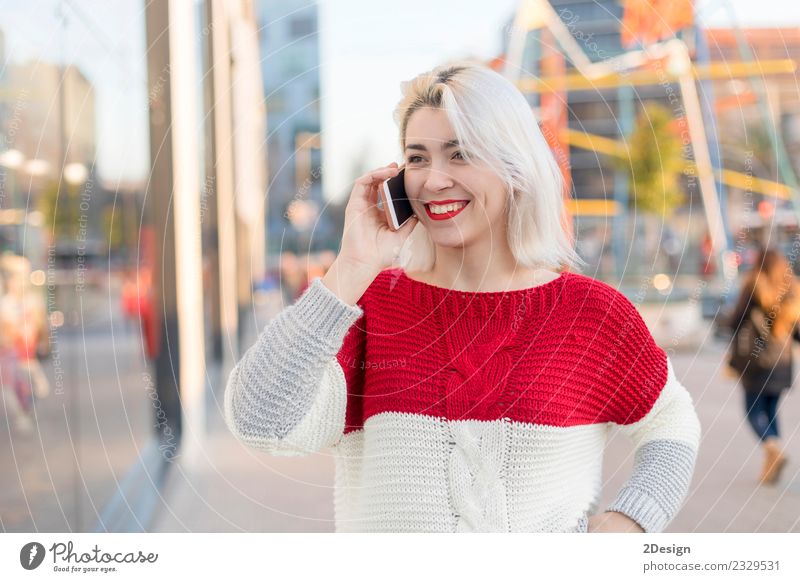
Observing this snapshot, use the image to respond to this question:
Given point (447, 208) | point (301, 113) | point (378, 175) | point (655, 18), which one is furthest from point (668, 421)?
point (655, 18)

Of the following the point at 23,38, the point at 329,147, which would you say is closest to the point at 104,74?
the point at 23,38

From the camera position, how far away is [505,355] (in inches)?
60.7

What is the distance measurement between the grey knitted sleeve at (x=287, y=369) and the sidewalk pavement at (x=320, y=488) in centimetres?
80

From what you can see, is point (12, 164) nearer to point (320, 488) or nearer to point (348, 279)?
point (348, 279)

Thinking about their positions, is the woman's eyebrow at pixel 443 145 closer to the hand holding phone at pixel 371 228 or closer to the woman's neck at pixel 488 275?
the hand holding phone at pixel 371 228

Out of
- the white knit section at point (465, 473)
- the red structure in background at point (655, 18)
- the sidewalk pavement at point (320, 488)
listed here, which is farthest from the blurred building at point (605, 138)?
the white knit section at point (465, 473)

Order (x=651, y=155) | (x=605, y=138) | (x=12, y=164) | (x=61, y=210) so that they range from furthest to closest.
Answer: (x=605, y=138), (x=651, y=155), (x=61, y=210), (x=12, y=164)

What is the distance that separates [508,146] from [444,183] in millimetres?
123

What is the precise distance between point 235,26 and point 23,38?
5.30 metres

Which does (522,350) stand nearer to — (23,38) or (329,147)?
(329,147)

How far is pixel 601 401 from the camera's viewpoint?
1.59 metres
